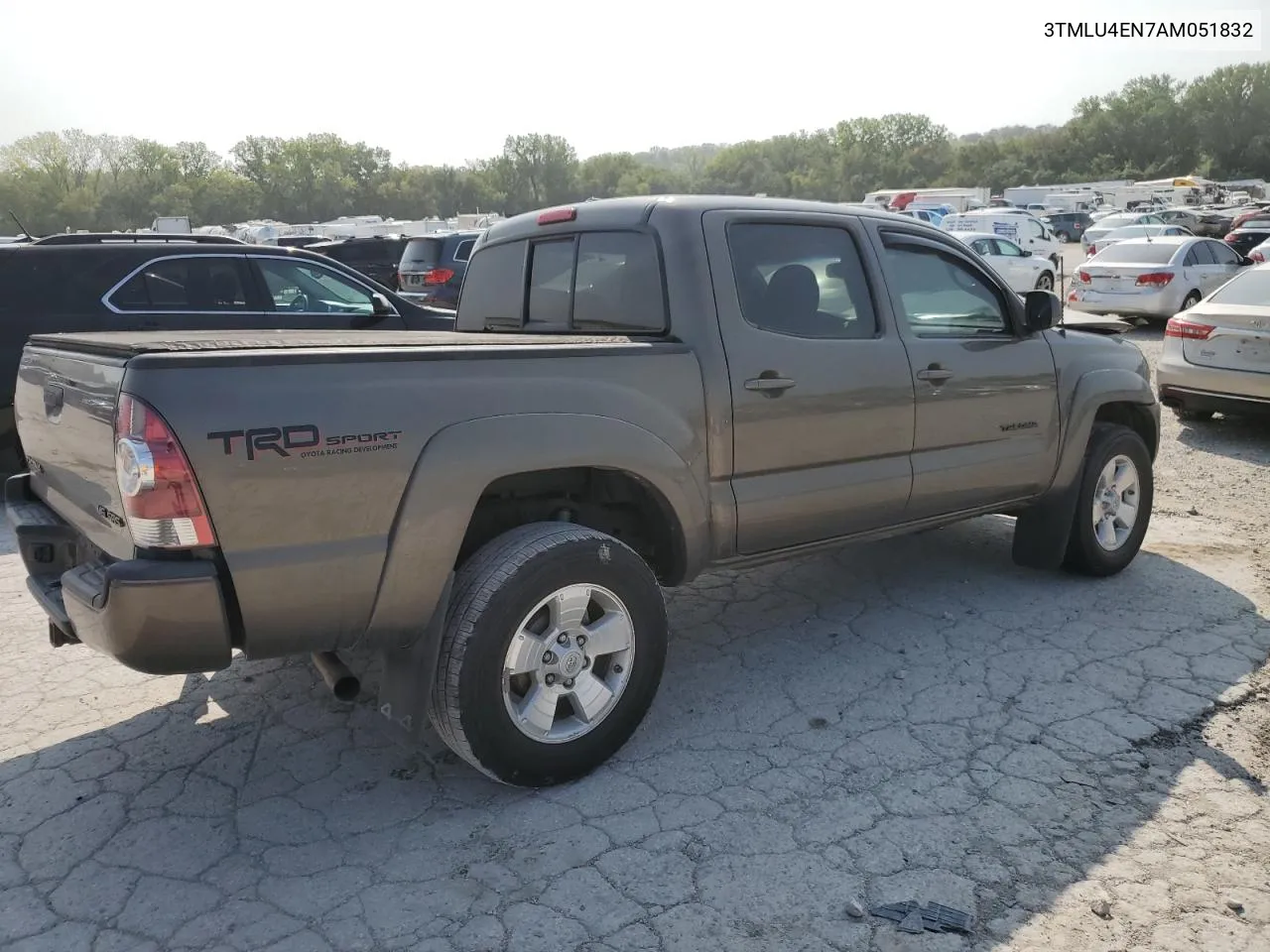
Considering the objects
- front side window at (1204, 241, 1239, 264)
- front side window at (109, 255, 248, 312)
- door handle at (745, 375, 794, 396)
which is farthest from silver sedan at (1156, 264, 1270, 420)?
front side window at (109, 255, 248, 312)

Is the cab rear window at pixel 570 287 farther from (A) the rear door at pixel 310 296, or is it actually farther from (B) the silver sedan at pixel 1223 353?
(B) the silver sedan at pixel 1223 353

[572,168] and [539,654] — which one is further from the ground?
[572,168]

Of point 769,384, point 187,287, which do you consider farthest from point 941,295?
point 187,287

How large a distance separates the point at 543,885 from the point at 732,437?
1.72m

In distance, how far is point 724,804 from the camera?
3322mm

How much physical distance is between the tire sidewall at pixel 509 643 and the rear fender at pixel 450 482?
0.21 m

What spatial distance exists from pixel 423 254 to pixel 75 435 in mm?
13311

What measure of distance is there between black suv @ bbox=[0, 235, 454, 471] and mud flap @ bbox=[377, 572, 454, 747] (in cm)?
478

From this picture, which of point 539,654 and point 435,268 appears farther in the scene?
point 435,268

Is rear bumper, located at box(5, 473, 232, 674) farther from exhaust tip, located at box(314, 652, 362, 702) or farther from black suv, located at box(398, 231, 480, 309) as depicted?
black suv, located at box(398, 231, 480, 309)

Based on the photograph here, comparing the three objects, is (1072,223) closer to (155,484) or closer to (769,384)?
(769,384)

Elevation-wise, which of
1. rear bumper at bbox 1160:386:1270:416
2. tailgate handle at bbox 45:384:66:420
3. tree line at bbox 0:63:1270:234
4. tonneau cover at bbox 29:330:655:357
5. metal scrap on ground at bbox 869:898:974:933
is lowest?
metal scrap on ground at bbox 869:898:974:933

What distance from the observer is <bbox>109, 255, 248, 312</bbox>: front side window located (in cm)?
743

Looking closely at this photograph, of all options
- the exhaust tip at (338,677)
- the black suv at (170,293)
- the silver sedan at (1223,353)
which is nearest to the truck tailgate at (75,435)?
the exhaust tip at (338,677)
